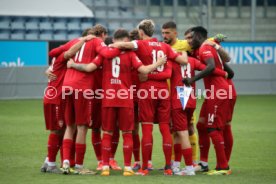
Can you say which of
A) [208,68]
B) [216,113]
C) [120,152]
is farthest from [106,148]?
[120,152]

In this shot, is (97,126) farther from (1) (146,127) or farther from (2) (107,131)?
A: (1) (146,127)

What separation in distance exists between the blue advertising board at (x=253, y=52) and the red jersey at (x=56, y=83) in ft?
57.4

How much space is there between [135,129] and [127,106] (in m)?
1.08

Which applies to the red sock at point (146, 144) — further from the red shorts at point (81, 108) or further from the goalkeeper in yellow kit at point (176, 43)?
the red shorts at point (81, 108)

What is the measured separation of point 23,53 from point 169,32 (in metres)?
15.6

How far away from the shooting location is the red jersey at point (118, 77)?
10.0 metres

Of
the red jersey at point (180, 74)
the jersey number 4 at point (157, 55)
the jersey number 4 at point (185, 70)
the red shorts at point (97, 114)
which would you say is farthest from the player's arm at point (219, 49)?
the red shorts at point (97, 114)

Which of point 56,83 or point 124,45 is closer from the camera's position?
point 124,45

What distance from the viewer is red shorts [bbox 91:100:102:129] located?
34.6 ft

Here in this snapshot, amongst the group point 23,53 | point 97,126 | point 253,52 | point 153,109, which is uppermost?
point 23,53

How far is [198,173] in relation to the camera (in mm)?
10539

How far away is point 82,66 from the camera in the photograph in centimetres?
1010

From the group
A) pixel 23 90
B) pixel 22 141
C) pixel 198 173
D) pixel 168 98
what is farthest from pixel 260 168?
pixel 23 90

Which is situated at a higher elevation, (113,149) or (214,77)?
(214,77)
